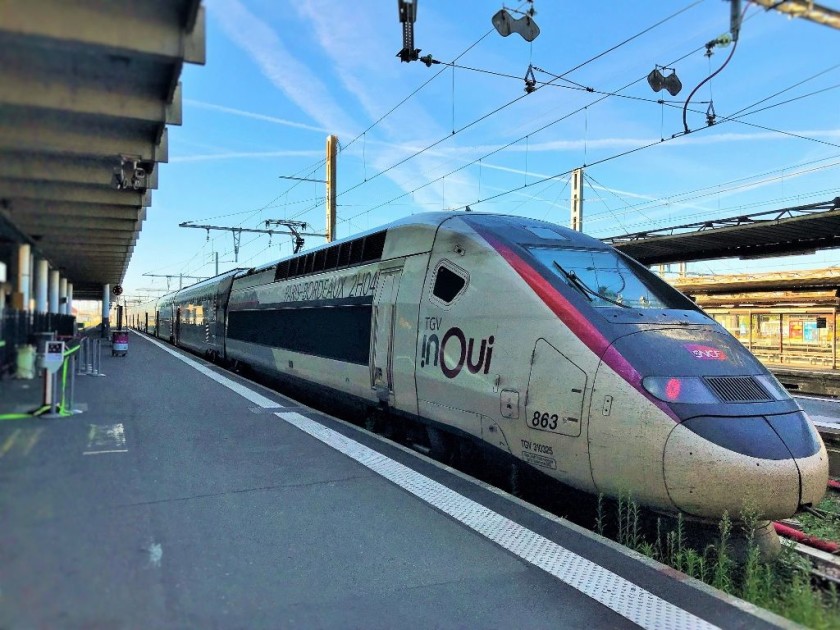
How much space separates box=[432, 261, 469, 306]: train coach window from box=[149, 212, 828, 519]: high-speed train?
0.02 metres

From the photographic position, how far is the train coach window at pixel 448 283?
593 centimetres

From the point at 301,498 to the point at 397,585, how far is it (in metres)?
1.52

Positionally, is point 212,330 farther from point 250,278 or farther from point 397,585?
point 397,585

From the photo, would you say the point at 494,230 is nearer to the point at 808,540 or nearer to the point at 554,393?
the point at 554,393

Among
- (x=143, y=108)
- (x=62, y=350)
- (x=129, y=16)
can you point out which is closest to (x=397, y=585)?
(x=129, y=16)

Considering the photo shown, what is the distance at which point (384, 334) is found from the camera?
7.21 m

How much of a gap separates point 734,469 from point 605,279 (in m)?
2.13

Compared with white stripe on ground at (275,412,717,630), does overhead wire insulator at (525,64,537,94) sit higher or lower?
higher

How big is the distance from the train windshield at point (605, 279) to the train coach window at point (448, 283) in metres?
0.76

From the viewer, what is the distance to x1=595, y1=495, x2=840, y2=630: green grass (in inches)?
127

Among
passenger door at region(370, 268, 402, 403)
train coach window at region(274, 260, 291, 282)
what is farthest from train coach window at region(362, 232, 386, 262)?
train coach window at region(274, 260, 291, 282)

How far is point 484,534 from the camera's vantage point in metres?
4.07

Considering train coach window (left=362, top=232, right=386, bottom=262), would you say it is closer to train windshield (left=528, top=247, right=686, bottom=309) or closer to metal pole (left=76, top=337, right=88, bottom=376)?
train windshield (left=528, top=247, right=686, bottom=309)

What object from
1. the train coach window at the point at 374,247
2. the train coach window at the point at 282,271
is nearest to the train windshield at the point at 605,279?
the train coach window at the point at 374,247
